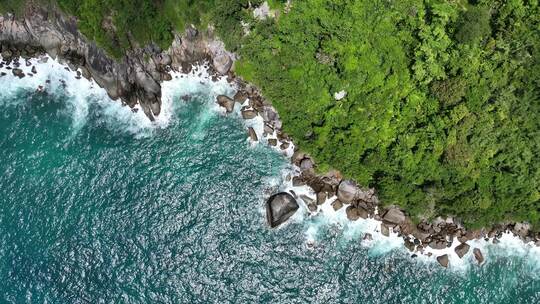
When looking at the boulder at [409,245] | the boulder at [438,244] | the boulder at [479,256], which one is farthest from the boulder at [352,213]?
the boulder at [479,256]

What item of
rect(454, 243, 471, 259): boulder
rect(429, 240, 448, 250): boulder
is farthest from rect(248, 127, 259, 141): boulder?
rect(454, 243, 471, 259): boulder

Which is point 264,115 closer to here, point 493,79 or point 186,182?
point 186,182

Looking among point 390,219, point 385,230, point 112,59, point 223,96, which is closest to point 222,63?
point 223,96

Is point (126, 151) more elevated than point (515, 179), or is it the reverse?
point (126, 151)

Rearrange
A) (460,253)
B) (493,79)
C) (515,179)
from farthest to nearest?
(460,253)
(515,179)
(493,79)

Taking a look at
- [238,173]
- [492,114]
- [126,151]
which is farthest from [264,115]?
[492,114]

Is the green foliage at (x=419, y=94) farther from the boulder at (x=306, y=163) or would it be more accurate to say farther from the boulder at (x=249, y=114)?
the boulder at (x=249, y=114)
